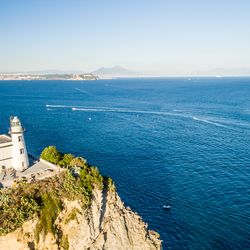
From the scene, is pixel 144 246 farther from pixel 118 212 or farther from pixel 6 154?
pixel 6 154

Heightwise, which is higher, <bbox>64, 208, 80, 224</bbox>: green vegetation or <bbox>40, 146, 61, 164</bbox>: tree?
<bbox>40, 146, 61, 164</bbox>: tree

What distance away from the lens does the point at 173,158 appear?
80.8m

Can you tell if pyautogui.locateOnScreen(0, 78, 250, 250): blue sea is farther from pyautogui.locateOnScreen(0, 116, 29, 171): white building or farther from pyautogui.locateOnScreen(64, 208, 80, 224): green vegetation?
pyautogui.locateOnScreen(0, 116, 29, 171): white building

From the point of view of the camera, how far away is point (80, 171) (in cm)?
A: 4528

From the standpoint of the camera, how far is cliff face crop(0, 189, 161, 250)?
35.7 meters

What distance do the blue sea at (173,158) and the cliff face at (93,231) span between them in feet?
16.2

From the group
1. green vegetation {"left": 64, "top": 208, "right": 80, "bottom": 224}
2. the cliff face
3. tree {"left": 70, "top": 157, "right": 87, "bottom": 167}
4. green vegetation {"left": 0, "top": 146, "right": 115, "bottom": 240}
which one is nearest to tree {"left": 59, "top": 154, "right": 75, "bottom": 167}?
tree {"left": 70, "top": 157, "right": 87, "bottom": 167}

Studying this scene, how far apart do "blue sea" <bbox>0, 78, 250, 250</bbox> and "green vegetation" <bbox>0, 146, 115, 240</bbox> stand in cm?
1596

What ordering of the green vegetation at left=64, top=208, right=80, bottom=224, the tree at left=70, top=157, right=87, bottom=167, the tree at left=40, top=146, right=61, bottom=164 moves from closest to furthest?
the green vegetation at left=64, top=208, right=80, bottom=224
the tree at left=70, top=157, right=87, bottom=167
the tree at left=40, top=146, right=61, bottom=164

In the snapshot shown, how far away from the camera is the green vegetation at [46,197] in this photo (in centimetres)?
3534

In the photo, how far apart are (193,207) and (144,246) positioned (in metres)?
14.6

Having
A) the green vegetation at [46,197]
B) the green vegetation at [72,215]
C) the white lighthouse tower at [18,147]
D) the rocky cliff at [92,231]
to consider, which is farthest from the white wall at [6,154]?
the green vegetation at [72,215]

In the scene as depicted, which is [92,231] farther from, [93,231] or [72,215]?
[72,215]

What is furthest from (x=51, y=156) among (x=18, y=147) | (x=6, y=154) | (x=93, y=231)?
(x=93, y=231)
